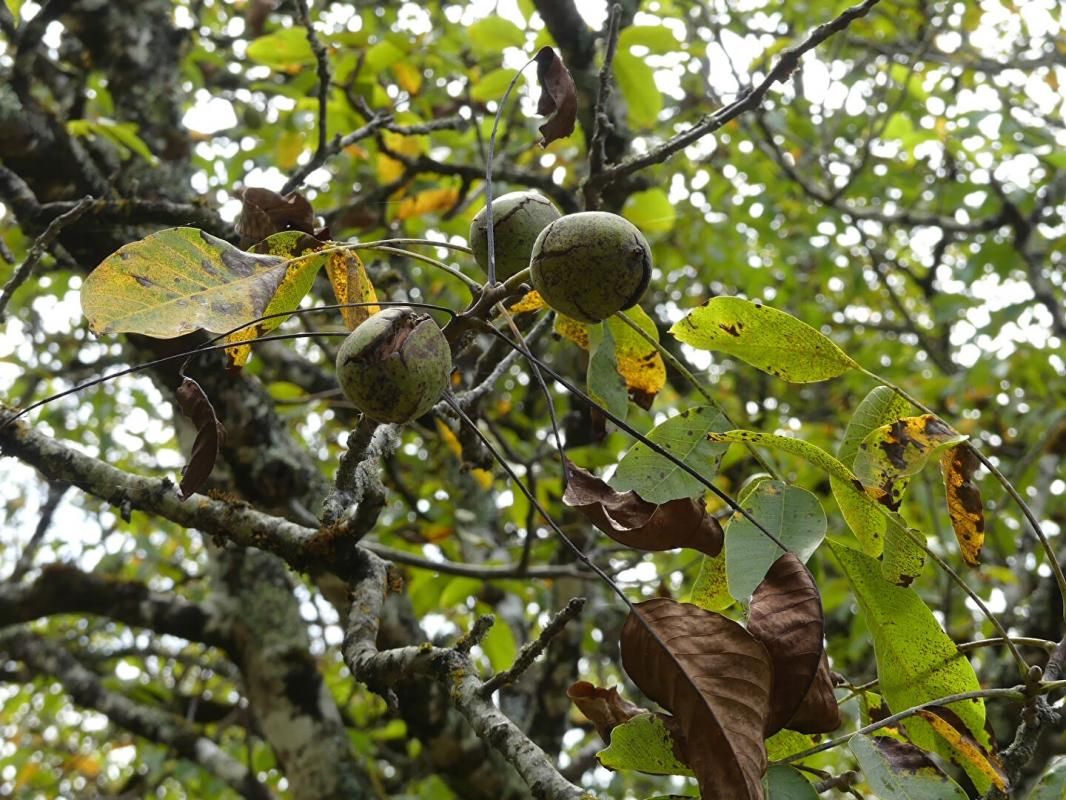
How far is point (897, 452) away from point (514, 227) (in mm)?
632

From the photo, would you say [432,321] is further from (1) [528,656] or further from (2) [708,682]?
(2) [708,682]

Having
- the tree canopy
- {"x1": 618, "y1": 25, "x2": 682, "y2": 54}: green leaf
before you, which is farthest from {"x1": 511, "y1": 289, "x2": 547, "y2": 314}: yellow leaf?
{"x1": 618, "y1": 25, "x2": 682, "y2": 54}: green leaf

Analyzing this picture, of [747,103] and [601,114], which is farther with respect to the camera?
[601,114]

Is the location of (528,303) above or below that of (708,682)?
above

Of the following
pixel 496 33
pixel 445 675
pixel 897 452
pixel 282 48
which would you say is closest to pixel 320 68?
pixel 282 48

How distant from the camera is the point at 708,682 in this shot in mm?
1034

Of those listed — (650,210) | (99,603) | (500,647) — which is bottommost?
(500,647)

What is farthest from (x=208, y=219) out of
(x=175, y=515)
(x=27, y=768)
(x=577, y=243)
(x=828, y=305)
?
(x=828, y=305)

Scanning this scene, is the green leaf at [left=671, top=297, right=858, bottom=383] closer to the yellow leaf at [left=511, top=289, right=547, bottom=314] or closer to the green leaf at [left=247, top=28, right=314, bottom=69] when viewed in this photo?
the yellow leaf at [left=511, top=289, right=547, bottom=314]

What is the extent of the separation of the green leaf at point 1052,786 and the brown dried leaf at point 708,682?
33 cm

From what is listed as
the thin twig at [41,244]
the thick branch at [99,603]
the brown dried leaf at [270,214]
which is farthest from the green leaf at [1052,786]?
the thick branch at [99,603]

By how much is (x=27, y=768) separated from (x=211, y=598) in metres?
3.52

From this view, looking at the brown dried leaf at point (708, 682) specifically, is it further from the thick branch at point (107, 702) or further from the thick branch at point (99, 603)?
the thick branch at point (107, 702)

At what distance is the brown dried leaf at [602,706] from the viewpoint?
125 centimetres
